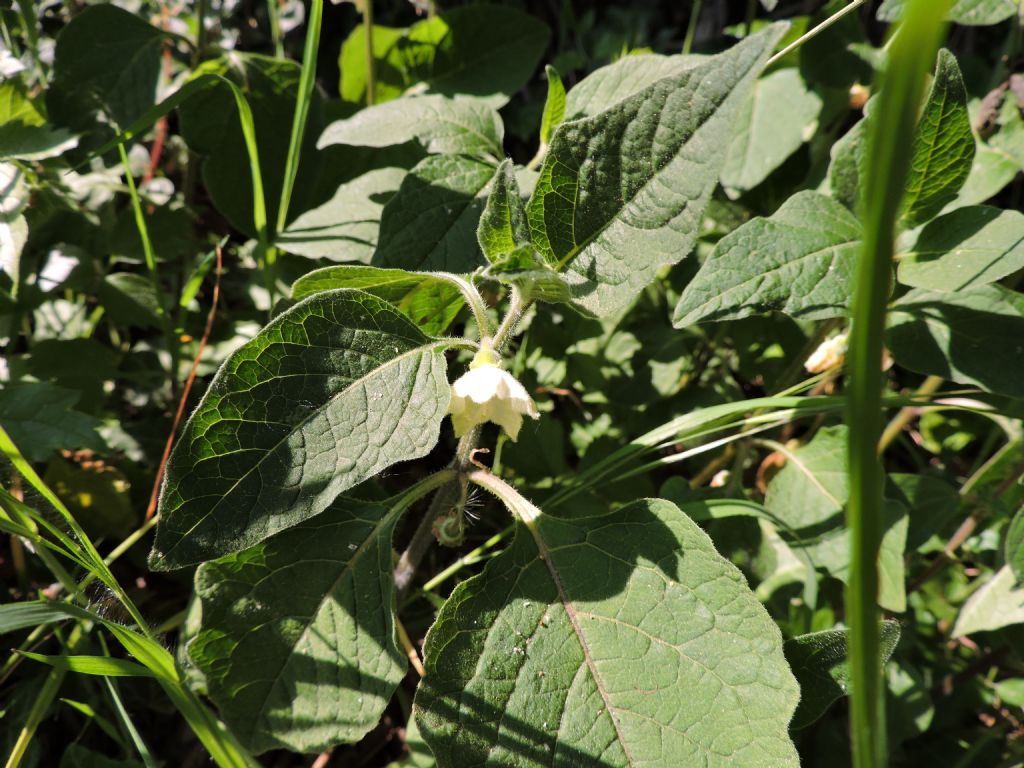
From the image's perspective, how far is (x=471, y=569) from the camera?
1.81m

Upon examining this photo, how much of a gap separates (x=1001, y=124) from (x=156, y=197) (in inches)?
80.1

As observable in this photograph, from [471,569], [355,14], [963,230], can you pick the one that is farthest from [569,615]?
[355,14]

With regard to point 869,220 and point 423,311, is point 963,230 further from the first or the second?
point 869,220

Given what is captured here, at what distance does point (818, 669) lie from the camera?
1.26 meters

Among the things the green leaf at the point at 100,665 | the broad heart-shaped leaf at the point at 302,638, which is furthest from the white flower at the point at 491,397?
the green leaf at the point at 100,665

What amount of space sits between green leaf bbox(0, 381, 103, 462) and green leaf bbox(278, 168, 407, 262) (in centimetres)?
52

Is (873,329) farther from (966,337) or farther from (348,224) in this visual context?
(348,224)

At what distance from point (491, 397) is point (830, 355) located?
0.89 metres

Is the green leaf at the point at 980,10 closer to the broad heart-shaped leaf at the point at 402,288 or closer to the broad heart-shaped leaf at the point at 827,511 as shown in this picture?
the broad heart-shaped leaf at the point at 827,511

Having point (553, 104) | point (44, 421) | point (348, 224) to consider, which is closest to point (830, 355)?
point (553, 104)

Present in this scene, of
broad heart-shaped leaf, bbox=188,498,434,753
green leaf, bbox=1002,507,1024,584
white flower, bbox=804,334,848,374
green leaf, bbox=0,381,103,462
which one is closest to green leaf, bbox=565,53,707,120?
white flower, bbox=804,334,848,374

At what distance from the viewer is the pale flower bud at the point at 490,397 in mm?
1070

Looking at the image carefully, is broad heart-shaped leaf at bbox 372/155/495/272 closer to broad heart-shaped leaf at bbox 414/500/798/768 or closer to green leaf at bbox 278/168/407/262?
green leaf at bbox 278/168/407/262

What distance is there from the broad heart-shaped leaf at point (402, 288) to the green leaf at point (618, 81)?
464 mm
